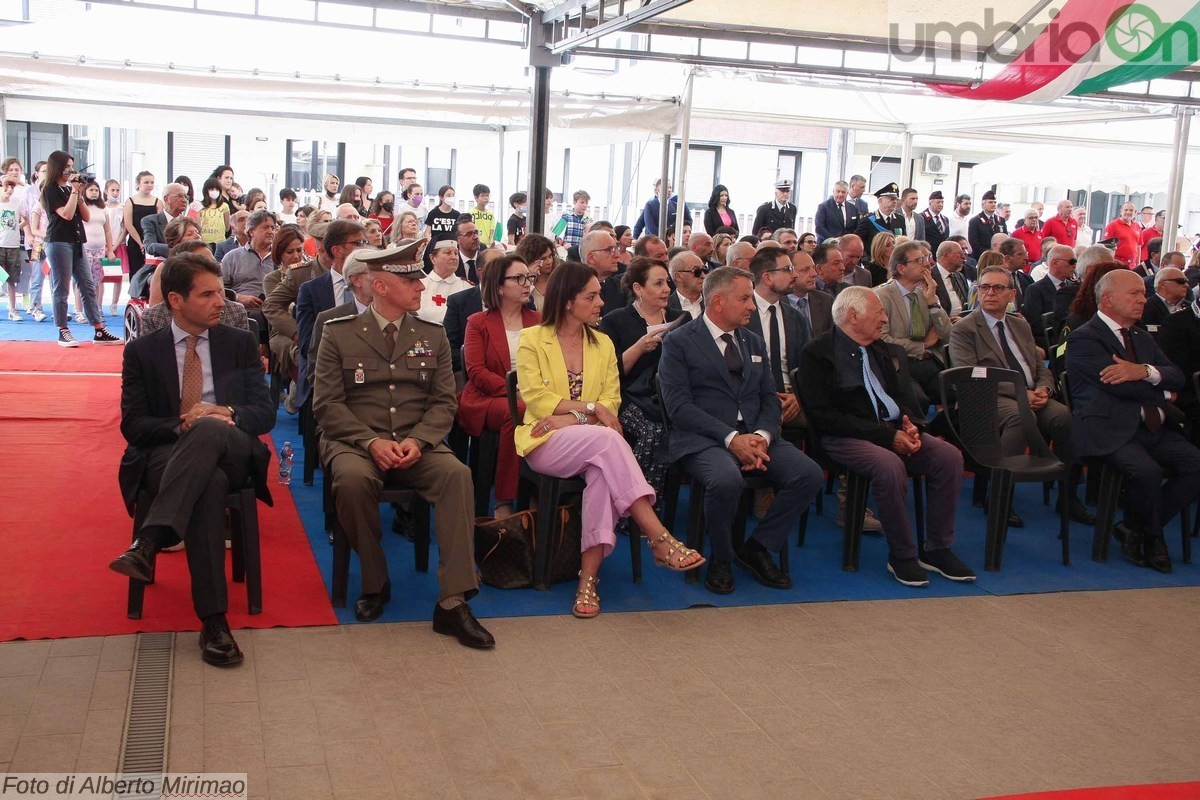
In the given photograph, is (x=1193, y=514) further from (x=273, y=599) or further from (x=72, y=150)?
(x=72, y=150)

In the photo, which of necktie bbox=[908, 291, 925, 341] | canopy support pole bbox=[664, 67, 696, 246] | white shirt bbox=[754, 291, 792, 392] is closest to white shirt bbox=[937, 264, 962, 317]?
necktie bbox=[908, 291, 925, 341]

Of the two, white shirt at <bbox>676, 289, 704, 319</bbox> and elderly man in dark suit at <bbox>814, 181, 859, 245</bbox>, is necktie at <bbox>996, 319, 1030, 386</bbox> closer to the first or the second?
white shirt at <bbox>676, 289, 704, 319</bbox>

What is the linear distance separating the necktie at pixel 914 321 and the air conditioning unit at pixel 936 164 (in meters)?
11.0

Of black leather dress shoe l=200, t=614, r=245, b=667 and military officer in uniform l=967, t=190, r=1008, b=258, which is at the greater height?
military officer in uniform l=967, t=190, r=1008, b=258

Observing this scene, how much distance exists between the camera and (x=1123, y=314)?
234 inches

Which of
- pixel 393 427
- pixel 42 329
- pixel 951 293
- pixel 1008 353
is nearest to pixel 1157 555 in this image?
pixel 1008 353

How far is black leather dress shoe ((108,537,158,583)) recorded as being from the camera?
372 cm

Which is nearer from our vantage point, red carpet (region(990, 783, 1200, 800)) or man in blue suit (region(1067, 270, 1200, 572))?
red carpet (region(990, 783, 1200, 800))

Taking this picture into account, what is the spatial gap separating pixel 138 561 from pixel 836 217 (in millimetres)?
10694

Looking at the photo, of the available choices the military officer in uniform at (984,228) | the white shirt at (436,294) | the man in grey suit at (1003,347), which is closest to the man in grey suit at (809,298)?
the man in grey suit at (1003,347)

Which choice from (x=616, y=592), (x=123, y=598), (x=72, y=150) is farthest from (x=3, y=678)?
(x=72, y=150)

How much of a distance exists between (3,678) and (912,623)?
3.35 m

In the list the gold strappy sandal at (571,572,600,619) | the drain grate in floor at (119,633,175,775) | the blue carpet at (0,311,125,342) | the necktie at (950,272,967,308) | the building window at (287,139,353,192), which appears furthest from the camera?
the building window at (287,139,353,192)

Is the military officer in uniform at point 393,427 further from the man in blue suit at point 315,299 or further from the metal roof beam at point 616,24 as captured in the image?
the metal roof beam at point 616,24
